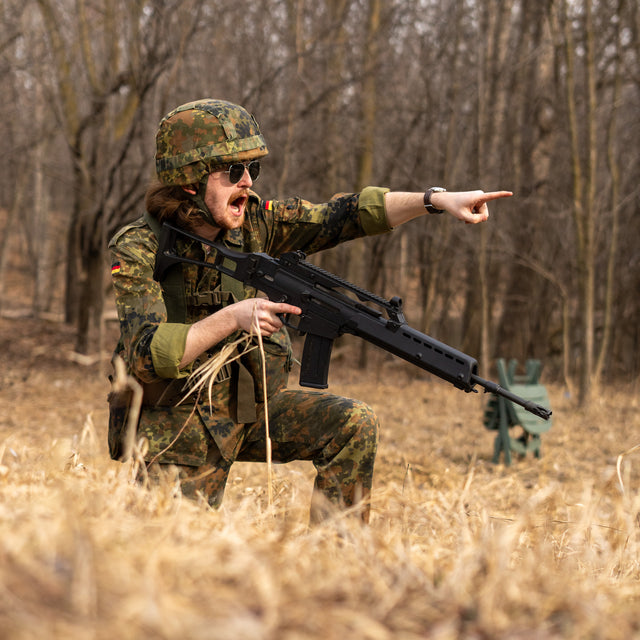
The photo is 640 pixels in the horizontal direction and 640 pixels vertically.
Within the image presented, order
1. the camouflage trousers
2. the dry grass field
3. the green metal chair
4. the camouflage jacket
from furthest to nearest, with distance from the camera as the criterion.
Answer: the green metal chair → the camouflage trousers → the camouflage jacket → the dry grass field

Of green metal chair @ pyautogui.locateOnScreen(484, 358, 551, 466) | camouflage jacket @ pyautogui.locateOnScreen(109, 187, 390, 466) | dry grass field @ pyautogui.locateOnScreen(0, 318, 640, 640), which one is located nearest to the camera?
dry grass field @ pyautogui.locateOnScreen(0, 318, 640, 640)

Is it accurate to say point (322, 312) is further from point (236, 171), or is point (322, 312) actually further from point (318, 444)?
point (236, 171)

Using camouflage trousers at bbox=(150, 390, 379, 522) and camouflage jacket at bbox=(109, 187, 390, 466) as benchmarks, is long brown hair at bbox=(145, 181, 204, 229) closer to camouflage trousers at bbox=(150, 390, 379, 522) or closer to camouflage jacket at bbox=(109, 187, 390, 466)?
camouflage jacket at bbox=(109, 187, 390, 466)

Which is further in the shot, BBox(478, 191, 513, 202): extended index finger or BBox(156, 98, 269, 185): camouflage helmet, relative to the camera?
BBox(156, 98, 269, 185): camouflage helmet

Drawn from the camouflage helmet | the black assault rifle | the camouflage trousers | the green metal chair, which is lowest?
the green metal chair

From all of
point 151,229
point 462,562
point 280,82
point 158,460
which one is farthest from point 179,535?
point 280,82

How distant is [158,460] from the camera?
10.6ft

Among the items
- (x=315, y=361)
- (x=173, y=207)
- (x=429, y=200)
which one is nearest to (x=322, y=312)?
(x=315, y=361)

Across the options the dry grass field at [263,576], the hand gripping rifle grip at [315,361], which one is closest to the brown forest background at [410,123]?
the hand gripping rifle grip at [315,361]

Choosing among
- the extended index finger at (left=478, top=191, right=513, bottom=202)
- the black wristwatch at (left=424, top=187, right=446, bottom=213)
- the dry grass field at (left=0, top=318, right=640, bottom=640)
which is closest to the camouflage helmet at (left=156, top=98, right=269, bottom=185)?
the black wristwatch at (left=424, top=187, right=446, bottom=213)

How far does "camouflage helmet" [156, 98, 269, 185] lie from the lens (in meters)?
3.28

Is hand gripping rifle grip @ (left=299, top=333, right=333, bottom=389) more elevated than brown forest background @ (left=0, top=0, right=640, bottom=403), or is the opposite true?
brown forest background @ (left=0, top=0, right=640, bottom=403)

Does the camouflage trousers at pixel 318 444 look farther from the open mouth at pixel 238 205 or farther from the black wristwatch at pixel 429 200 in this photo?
the black wristwatch at pixel 429 200

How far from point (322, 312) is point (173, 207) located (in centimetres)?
84
